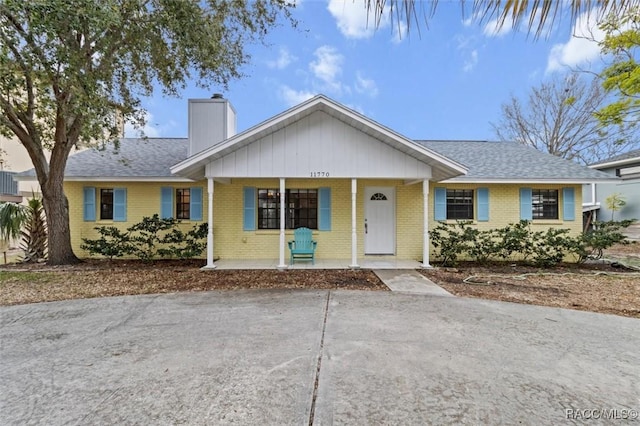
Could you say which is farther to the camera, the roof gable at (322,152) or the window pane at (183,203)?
the window pane at (183,203)

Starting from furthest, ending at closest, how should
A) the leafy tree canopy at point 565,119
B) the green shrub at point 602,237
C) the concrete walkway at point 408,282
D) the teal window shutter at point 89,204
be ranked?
the leafy tree canopy at point 565,119 → the teal window shutter at point 89,204 → the green shrub at point 602,237 → the concrete walkway at point 408,282

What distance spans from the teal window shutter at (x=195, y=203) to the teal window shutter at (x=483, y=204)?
9064mm

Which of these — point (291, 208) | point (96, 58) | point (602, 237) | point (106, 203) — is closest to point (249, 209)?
point (291, 208)

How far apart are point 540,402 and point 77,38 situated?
417 inches

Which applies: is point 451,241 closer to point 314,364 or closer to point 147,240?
point 314,364

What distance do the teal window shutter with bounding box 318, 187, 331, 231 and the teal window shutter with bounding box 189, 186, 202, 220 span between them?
391 centimetres

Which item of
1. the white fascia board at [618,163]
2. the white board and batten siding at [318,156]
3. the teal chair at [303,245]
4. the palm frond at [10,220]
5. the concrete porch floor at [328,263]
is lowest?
the concrete porch floor at [328,263]

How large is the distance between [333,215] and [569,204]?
25.2 ft

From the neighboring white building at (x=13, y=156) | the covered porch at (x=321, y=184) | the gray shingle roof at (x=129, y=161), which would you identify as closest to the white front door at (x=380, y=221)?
the covered porch at (x=321, y=184)

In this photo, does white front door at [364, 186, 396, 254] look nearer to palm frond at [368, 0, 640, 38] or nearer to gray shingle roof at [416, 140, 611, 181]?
gray shingle roof at [416, 140, 611, 181]

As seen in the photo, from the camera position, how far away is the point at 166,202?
33.2ft

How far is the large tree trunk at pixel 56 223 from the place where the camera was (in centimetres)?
881

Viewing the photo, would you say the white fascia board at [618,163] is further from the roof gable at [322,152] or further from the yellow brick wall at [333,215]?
the roof gable at [322,152]

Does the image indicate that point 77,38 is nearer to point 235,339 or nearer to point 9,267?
point 9,267
